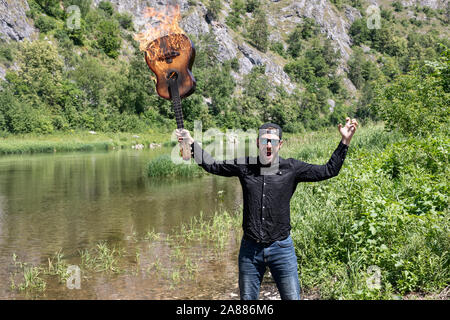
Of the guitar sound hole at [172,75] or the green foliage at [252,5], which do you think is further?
the green foliage at [252,5]

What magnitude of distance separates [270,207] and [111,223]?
10046 mm

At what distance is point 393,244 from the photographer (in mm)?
5984

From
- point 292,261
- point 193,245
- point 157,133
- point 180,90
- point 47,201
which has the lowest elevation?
point 157,133

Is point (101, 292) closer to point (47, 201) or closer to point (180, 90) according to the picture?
point (180, 90)

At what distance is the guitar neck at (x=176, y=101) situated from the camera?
4086 millimetres

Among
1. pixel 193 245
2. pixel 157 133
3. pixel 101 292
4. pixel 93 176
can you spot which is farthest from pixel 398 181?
pixel 157 133

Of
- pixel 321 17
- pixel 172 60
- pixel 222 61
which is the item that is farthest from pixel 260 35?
pixel 172 60

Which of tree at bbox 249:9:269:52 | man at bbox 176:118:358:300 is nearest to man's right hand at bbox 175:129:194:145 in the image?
man at bbox 176:118:358:300

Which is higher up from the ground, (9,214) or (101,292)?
(101,292)

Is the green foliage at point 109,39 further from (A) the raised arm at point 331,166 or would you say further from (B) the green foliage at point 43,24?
(A) the raised arm at point 331,166

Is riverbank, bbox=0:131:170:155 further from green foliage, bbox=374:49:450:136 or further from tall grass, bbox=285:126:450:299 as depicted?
tall grass, bbox=285:126:450:299

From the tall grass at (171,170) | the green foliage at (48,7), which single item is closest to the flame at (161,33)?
the tall grass at (171,170)

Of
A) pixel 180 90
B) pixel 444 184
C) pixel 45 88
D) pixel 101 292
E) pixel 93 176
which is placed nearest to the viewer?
pixel 180 90

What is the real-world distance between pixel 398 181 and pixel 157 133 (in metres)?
55.5
